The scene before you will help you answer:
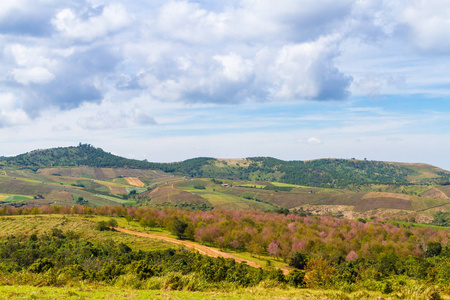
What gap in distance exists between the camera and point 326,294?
31.7 m

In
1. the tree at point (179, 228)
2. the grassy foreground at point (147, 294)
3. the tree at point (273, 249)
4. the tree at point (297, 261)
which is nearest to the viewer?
the grassy foreground at point (147, 294)

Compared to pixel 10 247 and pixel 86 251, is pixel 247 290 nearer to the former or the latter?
Answer: pixel 86 251

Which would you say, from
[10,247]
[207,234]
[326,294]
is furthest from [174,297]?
[207,234]

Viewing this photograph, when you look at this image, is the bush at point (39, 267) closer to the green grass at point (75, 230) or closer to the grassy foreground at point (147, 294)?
the grassy foreground at point (147, 294)

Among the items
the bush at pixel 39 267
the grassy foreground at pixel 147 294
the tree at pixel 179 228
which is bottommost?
the tree at pixel 179 228

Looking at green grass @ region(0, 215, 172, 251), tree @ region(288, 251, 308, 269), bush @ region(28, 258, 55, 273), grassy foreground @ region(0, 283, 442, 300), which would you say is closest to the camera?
grassy foreground @ region(0, 283, 442, 300)

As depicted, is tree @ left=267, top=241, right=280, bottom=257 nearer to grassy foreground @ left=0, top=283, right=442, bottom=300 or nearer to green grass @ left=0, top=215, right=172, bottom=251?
green grass @ left=0, top=215, right=172, bottom=251

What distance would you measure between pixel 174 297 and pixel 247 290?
9.09 m

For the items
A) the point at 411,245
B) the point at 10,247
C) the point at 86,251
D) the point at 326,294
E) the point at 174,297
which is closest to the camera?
the point at 174,297

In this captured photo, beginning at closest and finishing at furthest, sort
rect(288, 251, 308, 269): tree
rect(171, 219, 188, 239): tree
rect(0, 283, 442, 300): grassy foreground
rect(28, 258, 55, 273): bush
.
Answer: rect(0, 283, 442, 300): grassy foreground
rect(28, 258, 55, 273): bush
rect(288, 251, 308, 269): tree
rect(171, 219, 188, 239): tree

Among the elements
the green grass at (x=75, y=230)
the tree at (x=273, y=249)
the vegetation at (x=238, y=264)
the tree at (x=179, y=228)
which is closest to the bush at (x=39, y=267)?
the vegetation at (x=238, y=264)

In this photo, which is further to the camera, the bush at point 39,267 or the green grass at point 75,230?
the green grass at point 75,230

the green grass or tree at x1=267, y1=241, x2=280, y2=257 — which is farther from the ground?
the green grass

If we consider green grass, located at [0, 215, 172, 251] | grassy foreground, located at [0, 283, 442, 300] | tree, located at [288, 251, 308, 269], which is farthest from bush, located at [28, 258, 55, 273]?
tree, located at [288, 251, 308, 269]
